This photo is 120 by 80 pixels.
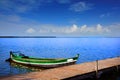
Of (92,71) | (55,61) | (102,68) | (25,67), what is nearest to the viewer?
(92,71)

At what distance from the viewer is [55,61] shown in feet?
87.8

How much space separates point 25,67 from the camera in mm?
30500

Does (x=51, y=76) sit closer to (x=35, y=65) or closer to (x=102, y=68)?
(x=102, y=68)

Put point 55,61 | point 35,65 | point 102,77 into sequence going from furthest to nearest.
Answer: point 35,65
point 55,61
point 102,77

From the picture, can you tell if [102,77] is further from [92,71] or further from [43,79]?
[43,79]

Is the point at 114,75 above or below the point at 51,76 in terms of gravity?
→ below

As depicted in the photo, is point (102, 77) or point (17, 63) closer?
point (102, 77)

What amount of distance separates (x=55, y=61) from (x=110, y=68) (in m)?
11.1

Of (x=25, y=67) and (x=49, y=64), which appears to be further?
(x=25, y=67)

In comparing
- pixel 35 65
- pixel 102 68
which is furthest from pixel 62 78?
pixel 35 65

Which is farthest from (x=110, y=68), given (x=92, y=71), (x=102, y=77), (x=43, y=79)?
(x=43, y=79)

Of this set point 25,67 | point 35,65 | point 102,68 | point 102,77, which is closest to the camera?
point 102,68

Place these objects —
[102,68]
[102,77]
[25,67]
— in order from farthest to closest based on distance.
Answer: [25,67] → [102,77] → [102,68]

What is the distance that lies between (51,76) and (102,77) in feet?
21.9
